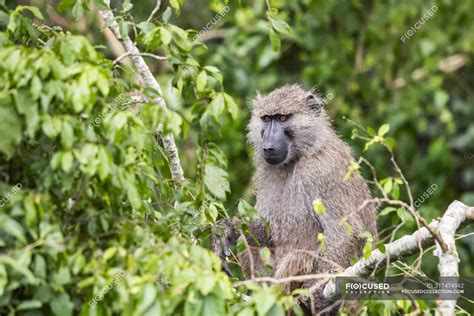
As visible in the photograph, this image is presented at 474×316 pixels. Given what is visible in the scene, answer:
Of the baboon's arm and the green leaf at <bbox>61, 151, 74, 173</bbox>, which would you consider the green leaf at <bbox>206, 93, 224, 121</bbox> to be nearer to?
the green leaf at <bbox>61, 151, 74, 173</bbox>

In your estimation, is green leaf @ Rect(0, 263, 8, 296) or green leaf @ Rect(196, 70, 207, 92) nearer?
green leaf @ Rect(0, 263, 8, 296)

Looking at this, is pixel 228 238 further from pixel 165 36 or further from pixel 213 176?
pixel 165 36

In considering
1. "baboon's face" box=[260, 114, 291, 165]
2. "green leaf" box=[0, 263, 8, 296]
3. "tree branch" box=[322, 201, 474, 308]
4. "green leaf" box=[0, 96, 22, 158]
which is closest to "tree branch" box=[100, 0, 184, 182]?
"baboon's face" box=[260, 114, 291, 165]

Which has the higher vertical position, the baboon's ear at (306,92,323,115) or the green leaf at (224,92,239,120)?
the green leaf at (224,92,239,120)

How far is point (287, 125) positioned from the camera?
7398mm

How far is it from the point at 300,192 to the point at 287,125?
0.66 m

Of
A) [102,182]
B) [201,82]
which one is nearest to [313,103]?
[201,82]

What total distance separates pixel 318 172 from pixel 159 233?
8.65 feet

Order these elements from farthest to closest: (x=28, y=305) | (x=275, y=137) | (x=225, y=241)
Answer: (x=275, y=137) → (x=225, y=241) → (x=28, y=305)

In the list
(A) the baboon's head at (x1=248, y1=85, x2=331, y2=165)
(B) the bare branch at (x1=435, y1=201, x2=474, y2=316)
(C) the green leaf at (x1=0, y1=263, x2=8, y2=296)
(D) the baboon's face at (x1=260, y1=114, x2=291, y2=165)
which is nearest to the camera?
(C) the green leaf at (x1=0, y1=263, x2=8, y2=296)

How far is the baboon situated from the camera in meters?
6.67

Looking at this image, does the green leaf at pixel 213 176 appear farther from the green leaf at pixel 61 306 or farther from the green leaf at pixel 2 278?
the green leaf at pixel 2 278

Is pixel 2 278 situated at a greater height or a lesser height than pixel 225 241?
greater

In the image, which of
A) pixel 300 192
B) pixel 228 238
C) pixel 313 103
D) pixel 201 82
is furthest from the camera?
pixel 313 103
